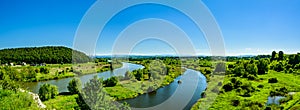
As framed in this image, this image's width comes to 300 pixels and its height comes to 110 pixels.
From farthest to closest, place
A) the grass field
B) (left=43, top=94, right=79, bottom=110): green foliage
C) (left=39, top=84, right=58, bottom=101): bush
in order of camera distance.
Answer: (left=39, top=84, right=58, bottom=101): bush, the grass field, (left=43, top=94, right=79, bottom=110): green foliage

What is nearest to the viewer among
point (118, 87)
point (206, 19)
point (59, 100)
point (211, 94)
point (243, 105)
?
point (206, 19)

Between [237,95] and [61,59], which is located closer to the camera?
[237,95]

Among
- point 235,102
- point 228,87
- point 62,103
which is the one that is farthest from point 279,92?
point 62,103

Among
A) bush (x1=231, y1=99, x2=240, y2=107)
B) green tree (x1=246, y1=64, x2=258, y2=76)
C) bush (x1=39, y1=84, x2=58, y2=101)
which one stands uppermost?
green tree (x1=246, y1=64, x2=258, y2=76)

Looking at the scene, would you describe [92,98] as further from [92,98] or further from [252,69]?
[252,69]

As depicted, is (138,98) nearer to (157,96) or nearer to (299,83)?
(157,96)

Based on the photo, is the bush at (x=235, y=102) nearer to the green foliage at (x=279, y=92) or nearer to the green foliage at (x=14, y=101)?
the green foliage at (x=279, y=92)

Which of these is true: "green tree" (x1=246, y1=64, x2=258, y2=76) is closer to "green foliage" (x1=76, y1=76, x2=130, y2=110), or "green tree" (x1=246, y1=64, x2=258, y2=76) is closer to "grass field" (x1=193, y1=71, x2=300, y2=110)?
"grass field" (x1=193, y1=71, x2=300, y2=110)

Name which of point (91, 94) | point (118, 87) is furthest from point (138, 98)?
point (91, 94)

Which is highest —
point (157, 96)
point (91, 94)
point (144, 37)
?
point (144, 37)

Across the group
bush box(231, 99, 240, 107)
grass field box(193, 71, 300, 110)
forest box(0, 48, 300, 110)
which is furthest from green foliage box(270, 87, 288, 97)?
bush box(231, 99, 240, 107)

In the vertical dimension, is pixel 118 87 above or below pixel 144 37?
below
